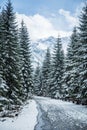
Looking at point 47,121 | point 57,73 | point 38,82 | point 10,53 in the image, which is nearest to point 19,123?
point 47,121

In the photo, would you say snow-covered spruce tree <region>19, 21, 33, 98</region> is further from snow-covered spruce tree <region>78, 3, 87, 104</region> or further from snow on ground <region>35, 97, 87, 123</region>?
snow-covered spruce tree <region>78, 3, 87, 104</region>

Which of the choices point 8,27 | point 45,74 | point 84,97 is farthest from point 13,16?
point 45,74

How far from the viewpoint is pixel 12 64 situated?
77.2 feet

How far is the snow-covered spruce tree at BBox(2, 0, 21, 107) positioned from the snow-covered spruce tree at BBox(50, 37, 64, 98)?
24.1 metres

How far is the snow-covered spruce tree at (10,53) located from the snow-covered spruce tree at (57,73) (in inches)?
950

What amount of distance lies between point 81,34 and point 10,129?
19.1 m

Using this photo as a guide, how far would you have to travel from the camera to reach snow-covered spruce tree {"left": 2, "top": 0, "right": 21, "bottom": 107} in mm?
22719

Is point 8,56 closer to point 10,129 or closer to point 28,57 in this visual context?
point 10,129

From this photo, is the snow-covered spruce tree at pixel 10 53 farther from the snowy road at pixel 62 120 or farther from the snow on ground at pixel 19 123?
the snow on ground at pixel 19 123

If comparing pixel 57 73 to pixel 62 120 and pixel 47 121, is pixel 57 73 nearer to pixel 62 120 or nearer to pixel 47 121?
pixel 62 120

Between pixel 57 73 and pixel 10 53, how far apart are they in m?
26.4

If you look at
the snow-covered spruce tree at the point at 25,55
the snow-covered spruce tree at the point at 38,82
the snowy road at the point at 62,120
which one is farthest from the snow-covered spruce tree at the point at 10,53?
the snow-covered spruce tree at the point at 38,82

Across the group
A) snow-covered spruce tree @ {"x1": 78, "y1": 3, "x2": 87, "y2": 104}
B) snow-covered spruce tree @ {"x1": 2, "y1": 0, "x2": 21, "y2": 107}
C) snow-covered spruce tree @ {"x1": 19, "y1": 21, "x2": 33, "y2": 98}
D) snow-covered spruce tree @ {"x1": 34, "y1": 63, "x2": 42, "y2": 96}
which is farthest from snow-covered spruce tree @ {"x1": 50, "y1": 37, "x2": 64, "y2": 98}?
snow-covered spruce tree @ {"x1": 34, "y1": 63, "x2": 42, "y2": 96}

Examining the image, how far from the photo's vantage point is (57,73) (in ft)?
160
